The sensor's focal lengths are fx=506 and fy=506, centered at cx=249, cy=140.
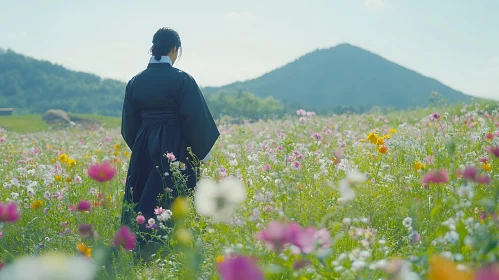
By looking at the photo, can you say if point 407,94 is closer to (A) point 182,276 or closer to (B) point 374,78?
(B) point 374,78

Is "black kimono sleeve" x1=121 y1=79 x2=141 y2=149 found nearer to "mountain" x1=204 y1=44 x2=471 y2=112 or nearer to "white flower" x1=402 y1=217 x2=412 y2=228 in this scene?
"white flower" x1=402 y1=217 x2=412 y2=228

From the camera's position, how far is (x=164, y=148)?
466cm

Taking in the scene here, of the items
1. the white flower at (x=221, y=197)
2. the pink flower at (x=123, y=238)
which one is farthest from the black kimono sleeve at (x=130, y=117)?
the white flower at (x=221, y=197)

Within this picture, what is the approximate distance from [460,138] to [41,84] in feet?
291

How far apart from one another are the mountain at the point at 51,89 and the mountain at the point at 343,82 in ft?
59.2

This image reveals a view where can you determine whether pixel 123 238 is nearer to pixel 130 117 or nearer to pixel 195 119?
pixel 195 119

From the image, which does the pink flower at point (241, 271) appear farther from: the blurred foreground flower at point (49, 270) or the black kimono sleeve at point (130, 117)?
the black kimono sleeve at point (130, 117)

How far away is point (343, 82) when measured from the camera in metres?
104

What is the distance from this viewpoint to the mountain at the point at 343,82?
93688mm

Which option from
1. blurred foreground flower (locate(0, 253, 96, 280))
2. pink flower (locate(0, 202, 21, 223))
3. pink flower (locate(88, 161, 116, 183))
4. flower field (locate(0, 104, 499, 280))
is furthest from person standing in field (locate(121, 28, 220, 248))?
blurred foreground flower (locate(0, 253, 96, 280))

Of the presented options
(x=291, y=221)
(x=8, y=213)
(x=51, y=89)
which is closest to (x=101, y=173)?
(x=8, y=213)

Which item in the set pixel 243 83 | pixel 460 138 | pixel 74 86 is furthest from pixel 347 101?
pixel 460 138

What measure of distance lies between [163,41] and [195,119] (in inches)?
31.7

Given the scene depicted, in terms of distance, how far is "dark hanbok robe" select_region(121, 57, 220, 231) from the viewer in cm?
468
